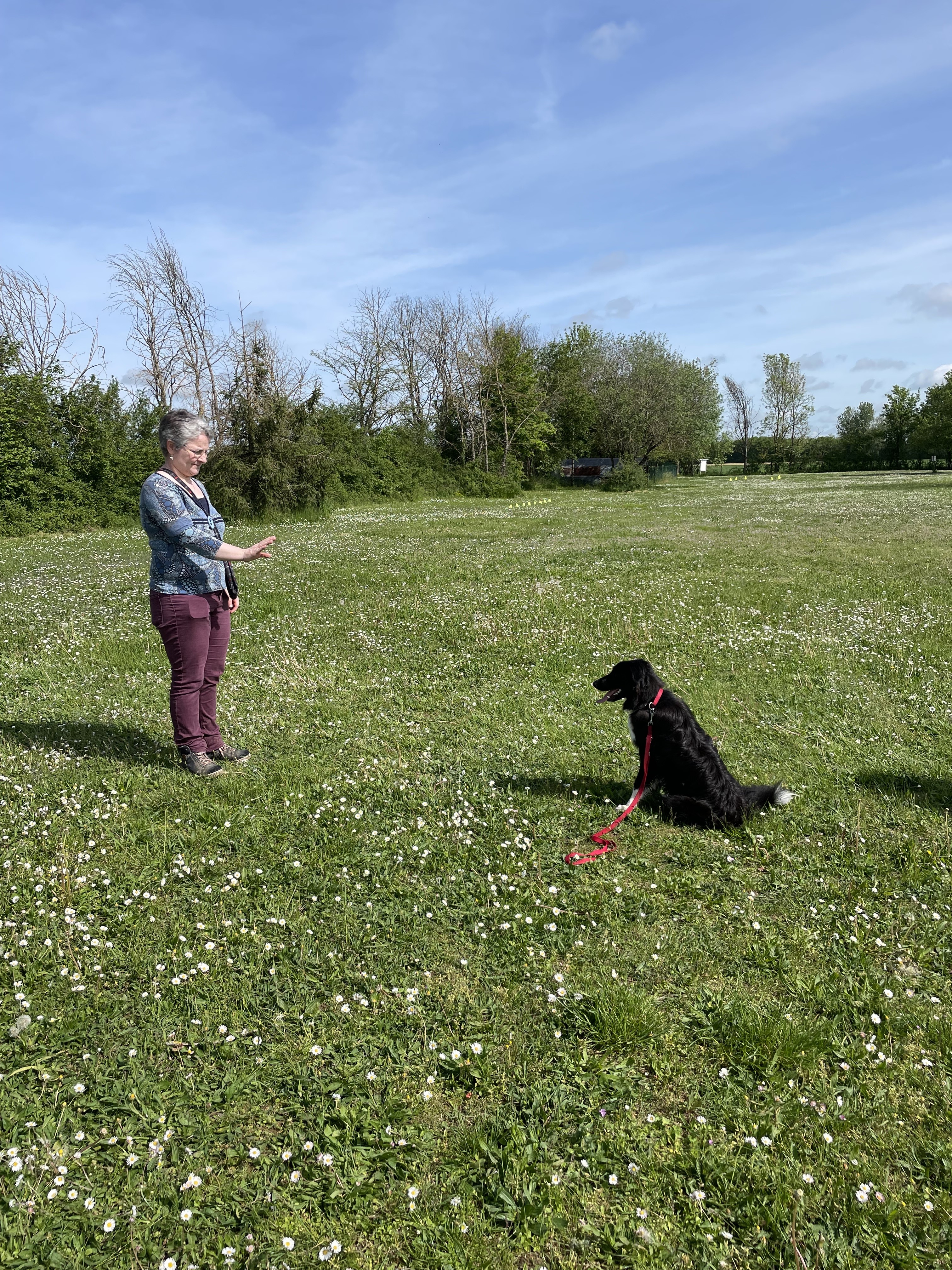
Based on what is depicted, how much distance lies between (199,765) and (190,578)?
1.84 m

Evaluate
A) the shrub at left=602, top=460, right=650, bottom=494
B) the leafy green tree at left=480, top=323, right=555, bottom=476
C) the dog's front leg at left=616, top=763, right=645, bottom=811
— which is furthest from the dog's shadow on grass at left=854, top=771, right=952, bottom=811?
A: the leafy green tree at left=480, top=323, right=555, bottom=476

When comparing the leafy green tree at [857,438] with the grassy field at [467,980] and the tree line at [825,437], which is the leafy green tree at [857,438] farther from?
the grassy field at [467,980]

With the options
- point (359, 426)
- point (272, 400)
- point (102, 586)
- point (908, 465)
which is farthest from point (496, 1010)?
point (908, 465)

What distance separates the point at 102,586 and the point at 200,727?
10.5m

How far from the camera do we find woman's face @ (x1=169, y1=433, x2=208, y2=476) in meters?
5.75

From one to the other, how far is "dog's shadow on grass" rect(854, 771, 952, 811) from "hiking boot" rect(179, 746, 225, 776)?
6129mm

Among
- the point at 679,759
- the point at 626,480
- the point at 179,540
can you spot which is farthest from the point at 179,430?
the point at 626,480

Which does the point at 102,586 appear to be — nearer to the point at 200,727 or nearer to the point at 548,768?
the point at 200,727

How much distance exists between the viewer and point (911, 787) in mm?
6348

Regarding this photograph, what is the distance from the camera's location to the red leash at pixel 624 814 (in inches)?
208

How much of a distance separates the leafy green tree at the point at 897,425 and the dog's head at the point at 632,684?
9657 centimetres

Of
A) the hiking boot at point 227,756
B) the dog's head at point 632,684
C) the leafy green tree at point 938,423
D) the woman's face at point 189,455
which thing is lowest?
the hiking boot at point 227,756

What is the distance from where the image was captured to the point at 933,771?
6.57 meters

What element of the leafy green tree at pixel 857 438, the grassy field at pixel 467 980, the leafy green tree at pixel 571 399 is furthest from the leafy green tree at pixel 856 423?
the grassy field at pixel 467 980
